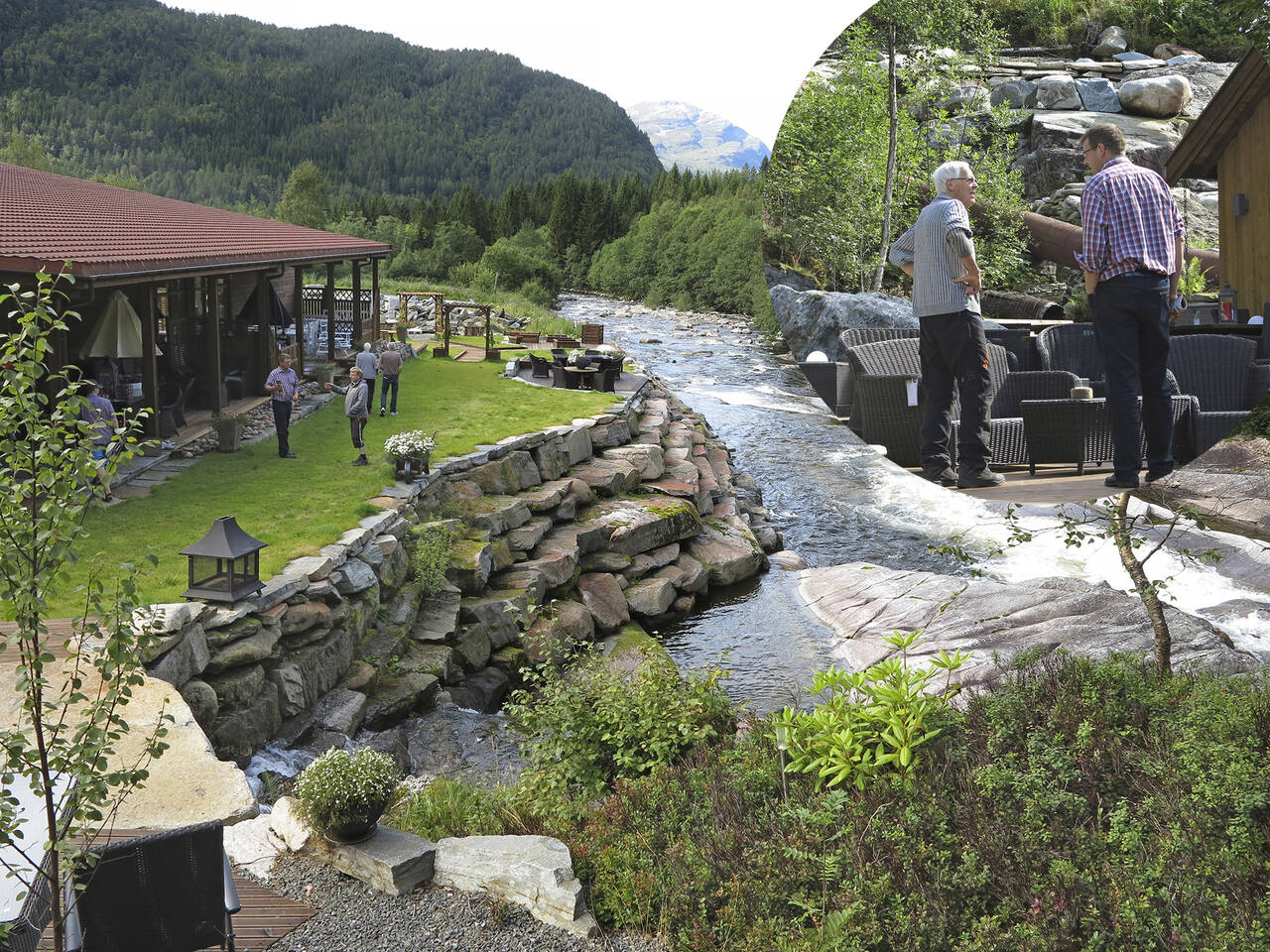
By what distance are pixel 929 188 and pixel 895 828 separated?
2685 millimetres

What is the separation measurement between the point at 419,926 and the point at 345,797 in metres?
0.89

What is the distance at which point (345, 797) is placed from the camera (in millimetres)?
6129

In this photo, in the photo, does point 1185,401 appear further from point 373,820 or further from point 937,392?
point 373,820

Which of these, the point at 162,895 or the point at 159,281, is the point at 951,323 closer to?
the point at 162,895

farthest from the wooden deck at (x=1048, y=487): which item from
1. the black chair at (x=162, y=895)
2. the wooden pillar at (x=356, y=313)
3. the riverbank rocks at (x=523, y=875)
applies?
the wooden pillar at (x=356, y=313)

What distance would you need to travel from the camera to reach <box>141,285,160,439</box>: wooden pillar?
14.0 m

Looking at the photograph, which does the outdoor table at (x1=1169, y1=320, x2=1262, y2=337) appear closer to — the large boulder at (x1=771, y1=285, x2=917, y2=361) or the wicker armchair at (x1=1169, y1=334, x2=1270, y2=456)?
the wicker armchair at (x1=1169, y1=334, x2=1270, y2=456)

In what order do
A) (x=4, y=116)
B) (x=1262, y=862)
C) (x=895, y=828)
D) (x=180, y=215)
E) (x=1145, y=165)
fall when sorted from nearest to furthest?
(x=1145, y=165) < (x=1262, y=862) < (x=895, y=828) < (x=180, y=215) < (x=4, y=116)

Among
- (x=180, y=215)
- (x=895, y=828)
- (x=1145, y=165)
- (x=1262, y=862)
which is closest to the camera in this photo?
(x=1145, y=165)

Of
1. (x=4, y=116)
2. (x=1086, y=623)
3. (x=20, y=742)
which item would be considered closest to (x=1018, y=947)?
(x=1086, y=623)

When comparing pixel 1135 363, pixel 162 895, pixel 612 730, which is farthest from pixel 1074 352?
pixel 612 730

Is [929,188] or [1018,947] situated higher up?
[929,188]

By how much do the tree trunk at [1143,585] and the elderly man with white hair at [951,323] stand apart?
14.0 inches

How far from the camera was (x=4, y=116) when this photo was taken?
327 ft
